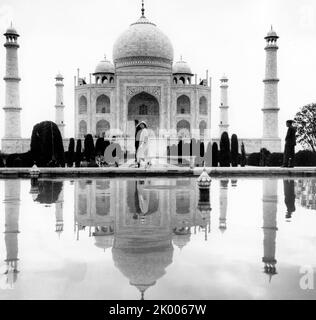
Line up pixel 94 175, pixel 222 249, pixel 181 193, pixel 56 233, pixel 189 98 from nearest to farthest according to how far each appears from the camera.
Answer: pixel 222 249 < pixel 56 233 < pixel 181 193 < pixel 94 175 < pixel 189 98

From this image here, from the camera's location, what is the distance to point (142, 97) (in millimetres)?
26906

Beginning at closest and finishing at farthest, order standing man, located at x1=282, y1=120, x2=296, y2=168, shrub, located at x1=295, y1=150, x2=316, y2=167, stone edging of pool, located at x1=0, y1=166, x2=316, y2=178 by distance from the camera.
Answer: stone edging of pool, located at x1=0, y1=166, x2=316, y2=178, standing man, located at x1=282, y1=120, x2=296, y2=168, shrub, located at x1=295, y1=150, x2=316, y2=167

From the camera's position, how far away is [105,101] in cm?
2614

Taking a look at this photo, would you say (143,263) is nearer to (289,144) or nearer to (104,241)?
(104,241)

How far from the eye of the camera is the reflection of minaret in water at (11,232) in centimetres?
339

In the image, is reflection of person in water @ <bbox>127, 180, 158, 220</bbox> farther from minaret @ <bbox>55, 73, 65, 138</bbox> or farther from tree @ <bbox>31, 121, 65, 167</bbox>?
minaret @ <bbox>55, 73, 65, 138</bbox>

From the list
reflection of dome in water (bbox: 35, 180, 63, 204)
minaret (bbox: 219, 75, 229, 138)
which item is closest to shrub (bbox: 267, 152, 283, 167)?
reflection of dome in water (bbox: 35, 180, 63, 204)

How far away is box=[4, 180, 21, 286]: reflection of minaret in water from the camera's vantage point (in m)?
3.39

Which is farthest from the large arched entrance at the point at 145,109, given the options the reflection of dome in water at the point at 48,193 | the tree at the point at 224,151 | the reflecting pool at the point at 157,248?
the reflecting pool at the point at 157,248

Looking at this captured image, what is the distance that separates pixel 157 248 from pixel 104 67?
2464 centimetres
